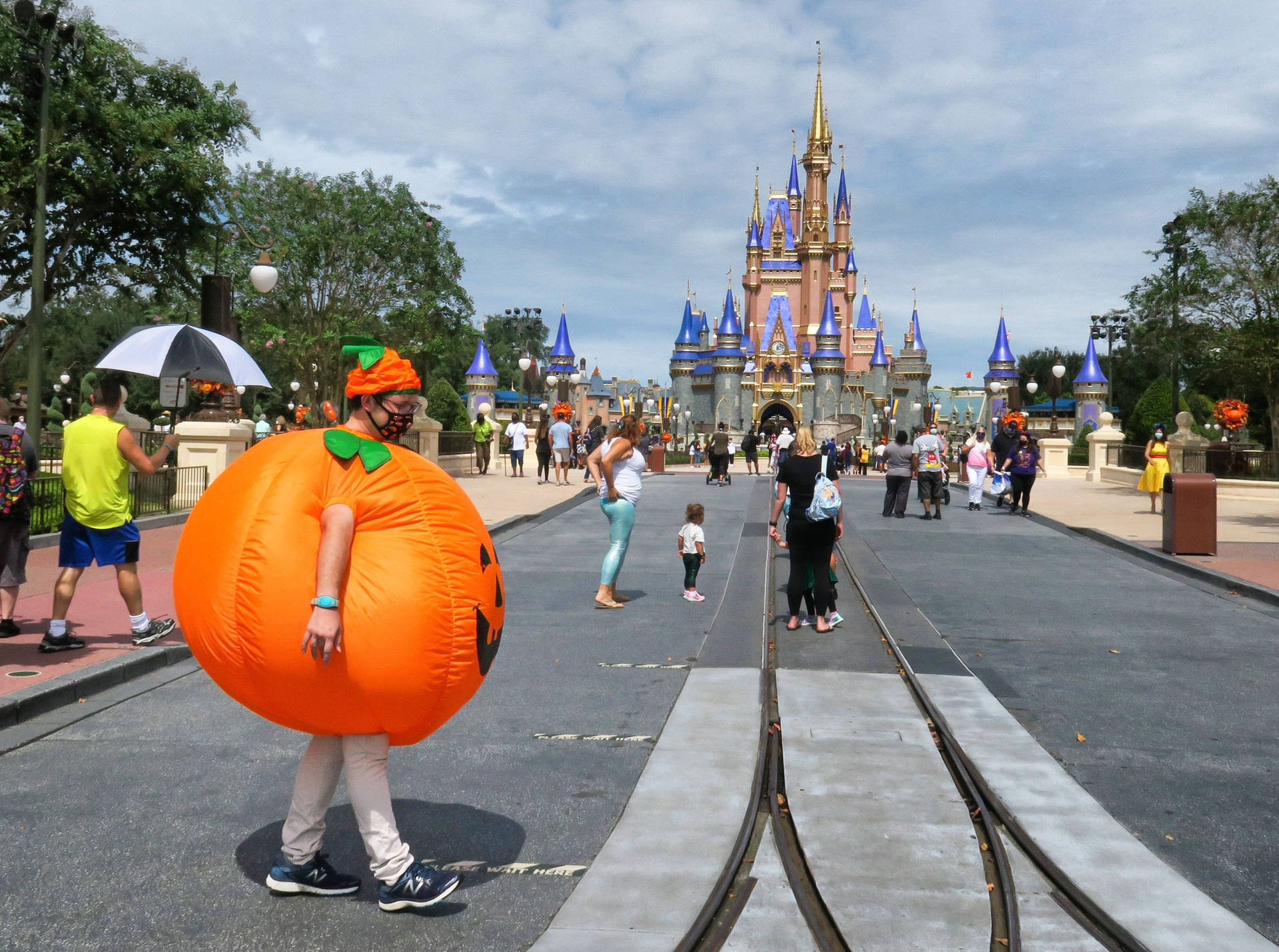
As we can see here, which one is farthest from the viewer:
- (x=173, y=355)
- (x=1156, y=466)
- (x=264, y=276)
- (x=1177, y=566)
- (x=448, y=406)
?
(x=448, y=406)

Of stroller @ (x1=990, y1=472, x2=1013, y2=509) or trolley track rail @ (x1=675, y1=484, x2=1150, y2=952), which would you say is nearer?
trolley track rail @ (x1=675, y1=484, x2=1150, y2=952)

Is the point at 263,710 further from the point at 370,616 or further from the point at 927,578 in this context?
the point at 927,578

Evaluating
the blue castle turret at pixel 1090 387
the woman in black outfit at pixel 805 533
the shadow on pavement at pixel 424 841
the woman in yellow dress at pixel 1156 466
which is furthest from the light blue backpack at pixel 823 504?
the blue castle turret at pixel 1090 387

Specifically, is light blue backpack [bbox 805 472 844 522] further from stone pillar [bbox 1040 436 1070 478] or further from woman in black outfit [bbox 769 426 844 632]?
stone pillar [bbox 1040 436 1070 478]

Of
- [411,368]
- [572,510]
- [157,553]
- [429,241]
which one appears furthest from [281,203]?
[411,368]

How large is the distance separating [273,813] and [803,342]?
337ft

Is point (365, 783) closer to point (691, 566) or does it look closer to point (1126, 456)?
point (691, 566)

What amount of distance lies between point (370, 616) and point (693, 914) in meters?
1.44

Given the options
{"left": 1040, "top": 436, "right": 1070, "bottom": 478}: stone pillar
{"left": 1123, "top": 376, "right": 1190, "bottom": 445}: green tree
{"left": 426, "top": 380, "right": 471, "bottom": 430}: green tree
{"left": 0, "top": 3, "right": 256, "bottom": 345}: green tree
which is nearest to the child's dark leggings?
{"left": 0, "top": 3, "right": 256, "bottom": 345}: green tree

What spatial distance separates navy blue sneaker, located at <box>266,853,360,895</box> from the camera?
3691mm

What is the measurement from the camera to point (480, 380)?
68250 millimetres

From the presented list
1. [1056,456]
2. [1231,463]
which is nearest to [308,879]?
[1231,463]

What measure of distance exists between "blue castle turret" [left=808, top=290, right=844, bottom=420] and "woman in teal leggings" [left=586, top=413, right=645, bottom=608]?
9501 cm

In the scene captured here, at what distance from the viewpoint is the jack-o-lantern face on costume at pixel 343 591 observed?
10.9ft
